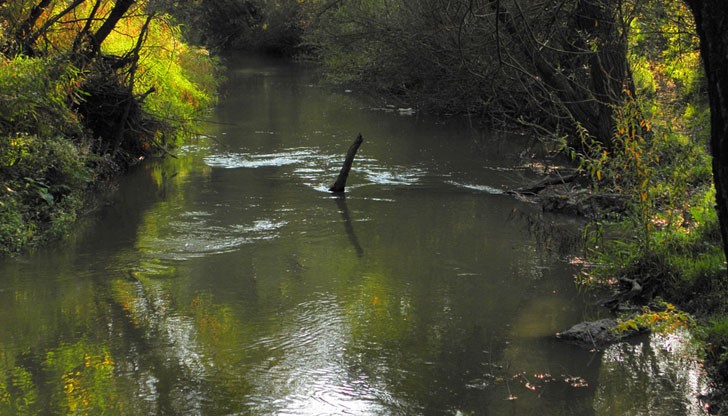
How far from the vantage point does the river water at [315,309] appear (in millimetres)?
7234

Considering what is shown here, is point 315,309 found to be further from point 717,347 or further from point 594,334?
point 717,347

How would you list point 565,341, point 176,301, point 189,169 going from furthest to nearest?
point 189,169 → point 176,301 → point 565,341

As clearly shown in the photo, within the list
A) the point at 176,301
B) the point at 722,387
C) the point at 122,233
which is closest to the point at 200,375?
the point at 176,301

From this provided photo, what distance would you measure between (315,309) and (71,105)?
294 inches

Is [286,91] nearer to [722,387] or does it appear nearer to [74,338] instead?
[74,338]

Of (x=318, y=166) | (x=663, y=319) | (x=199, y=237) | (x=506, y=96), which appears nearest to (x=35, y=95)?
(x=199, y=237)

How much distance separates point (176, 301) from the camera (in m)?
9.73

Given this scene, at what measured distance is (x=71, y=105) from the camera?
578 inches

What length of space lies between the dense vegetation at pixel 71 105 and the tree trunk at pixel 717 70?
10039mm

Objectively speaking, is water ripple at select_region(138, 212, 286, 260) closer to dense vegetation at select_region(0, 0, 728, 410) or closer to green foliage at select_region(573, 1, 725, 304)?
dense vegetation at select_region(0, 0, 728, 410)

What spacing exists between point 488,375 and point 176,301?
3.91m

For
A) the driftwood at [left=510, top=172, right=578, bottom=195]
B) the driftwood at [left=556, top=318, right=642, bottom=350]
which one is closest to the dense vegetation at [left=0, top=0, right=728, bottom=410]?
the driftwood at [left=556, top=318, right=642, bottom=350]

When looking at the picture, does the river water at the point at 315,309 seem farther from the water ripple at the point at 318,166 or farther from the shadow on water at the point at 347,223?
Answer: the water ripple at the point at 318,166

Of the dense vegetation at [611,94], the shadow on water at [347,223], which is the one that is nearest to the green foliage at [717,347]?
the dense vegetation at [611,94]
